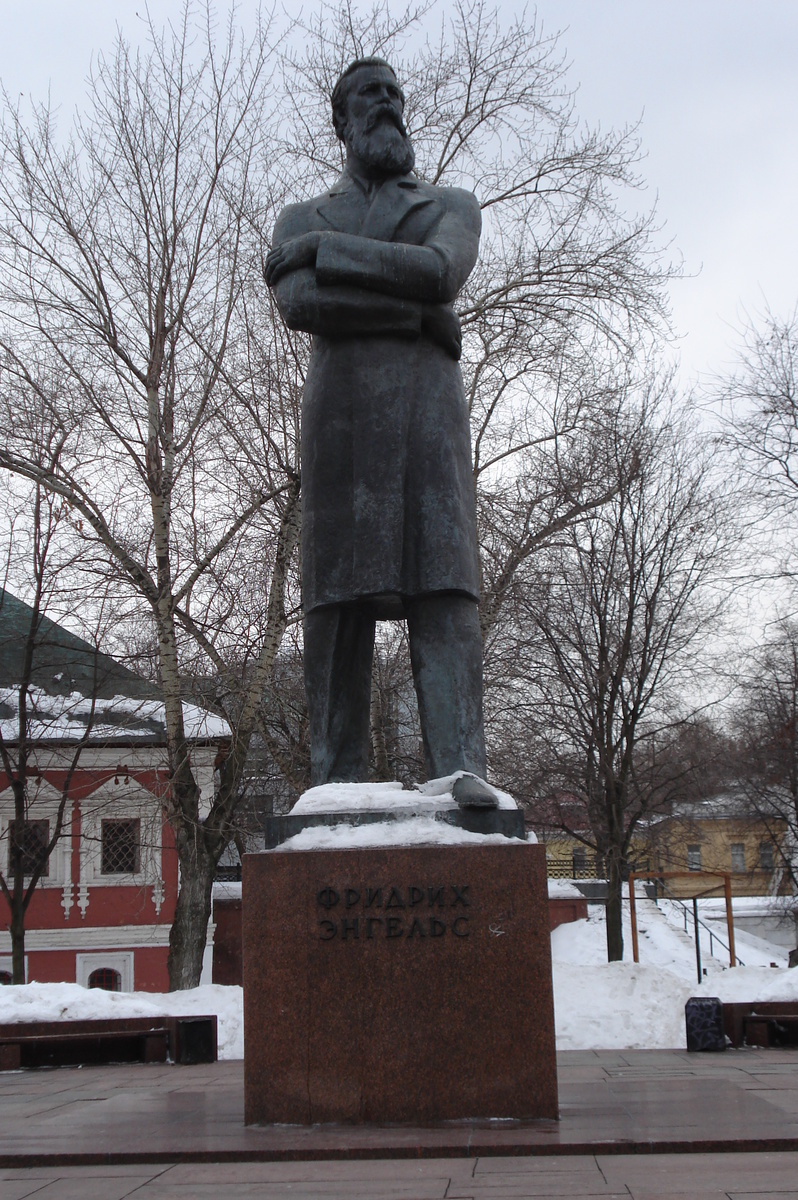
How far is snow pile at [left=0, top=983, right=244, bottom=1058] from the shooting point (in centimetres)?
687

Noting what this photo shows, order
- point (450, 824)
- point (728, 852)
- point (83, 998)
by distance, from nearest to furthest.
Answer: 1. point (450, 824)
2. point (83, 998)
3. point (728, 852)

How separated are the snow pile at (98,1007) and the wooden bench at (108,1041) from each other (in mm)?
90

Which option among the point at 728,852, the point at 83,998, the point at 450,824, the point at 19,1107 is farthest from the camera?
the point at 728,852

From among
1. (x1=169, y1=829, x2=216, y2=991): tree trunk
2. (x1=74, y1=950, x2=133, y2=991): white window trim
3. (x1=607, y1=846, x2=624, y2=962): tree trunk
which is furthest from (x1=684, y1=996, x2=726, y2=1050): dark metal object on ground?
(x1=74, y1=950, x2=133, y2=991): white window trim

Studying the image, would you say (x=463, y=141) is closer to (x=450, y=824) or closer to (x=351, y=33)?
(x=351, y=33)

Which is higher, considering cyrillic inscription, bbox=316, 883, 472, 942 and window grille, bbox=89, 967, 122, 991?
cyrillic inscription, bbox=316, 883, 472, 942

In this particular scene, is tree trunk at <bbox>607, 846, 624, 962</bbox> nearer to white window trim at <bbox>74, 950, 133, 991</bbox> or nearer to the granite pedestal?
white window trim at <bbox>74, 950, 133, 991</bbox>

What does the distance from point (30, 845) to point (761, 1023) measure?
15.8 m

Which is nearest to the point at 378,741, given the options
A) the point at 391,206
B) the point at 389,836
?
the point at 391,206

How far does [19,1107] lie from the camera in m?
4.73

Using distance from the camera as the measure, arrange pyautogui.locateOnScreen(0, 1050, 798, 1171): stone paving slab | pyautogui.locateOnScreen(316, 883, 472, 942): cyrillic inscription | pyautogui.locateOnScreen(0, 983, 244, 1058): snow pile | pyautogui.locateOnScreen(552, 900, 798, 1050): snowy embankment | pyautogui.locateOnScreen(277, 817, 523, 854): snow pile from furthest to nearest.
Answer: pyautogui.locateOnScreen(552, 900, 798, 1050): snowy embankment
pyautogui.locateOnScreen(0, 983, 244, 1058): snow pile
pyautogui.locateOnScreen(277, 817, 523, 854): snow pile
pyautogui.locateOnScreen(316, 883, 472, 942): cyrillic inscription
pyautogui.locateOnScreen(0, 1050, 798, 1171): stone paving slab

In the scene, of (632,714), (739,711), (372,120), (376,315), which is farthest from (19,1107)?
(739,711)

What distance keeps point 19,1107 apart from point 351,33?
1680cm

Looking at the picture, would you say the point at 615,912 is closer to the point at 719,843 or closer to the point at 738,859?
the point at 719,843
